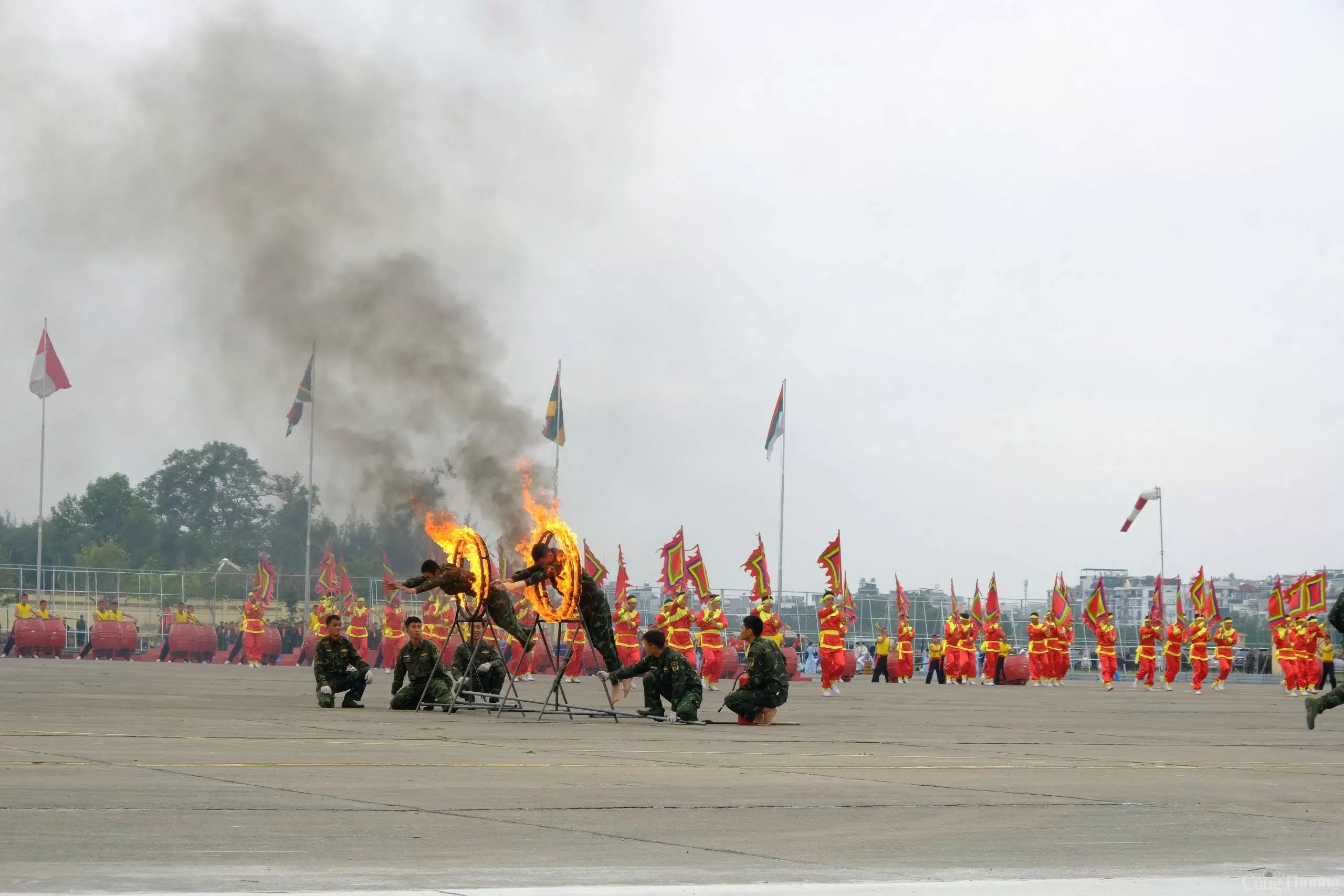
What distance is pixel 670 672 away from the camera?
2081cm

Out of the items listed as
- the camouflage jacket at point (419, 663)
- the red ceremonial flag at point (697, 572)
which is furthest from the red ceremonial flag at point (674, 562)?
the camouflage jacket at point (419, 663)

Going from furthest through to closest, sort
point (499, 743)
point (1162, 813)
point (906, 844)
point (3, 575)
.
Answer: point (3, 575) < point (499, 743) < point (1162, 813) < point (906, 844)

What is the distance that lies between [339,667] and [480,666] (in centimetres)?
200

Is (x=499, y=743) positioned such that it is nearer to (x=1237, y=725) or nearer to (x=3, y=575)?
(x=1237, y=725)

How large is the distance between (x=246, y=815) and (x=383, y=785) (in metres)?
1.94

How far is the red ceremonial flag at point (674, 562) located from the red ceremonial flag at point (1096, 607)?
13158 millimetres

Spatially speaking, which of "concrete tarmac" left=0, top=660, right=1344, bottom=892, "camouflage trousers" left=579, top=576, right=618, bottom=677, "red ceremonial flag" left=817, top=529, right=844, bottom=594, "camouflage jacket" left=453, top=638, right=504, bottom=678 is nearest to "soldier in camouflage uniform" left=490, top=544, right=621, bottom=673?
"camouflage trousers" left=579, top=576, right=618, bottom=677

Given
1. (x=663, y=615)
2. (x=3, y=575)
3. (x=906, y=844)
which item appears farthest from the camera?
(x=3, y=575)

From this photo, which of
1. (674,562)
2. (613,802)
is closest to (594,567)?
(674,562)

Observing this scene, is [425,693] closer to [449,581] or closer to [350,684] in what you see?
[350,684]

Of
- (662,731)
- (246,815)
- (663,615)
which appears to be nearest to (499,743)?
(662,731)

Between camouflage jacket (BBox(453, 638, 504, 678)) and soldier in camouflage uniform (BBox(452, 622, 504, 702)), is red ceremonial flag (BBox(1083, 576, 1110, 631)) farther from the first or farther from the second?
camouflage jacket (BBox(453, 638, 504, 678))

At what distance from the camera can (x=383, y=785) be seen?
11.2m

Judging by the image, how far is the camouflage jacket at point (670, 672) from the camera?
67.3 ft
